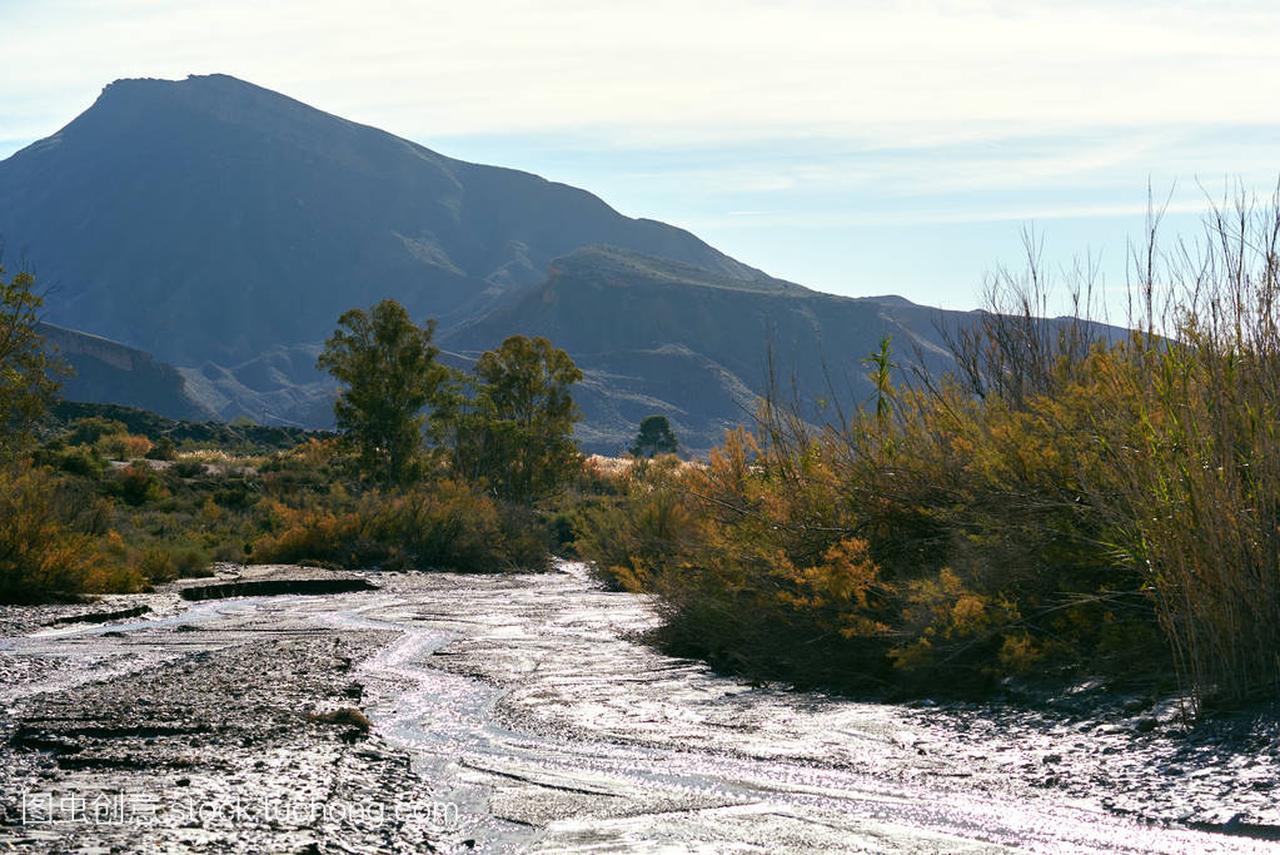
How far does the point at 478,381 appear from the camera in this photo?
44.8 metres

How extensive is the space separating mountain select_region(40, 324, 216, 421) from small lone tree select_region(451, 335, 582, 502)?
129494mm

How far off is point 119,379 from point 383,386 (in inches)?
5505

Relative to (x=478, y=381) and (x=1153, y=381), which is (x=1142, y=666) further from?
(x=478, y=381)

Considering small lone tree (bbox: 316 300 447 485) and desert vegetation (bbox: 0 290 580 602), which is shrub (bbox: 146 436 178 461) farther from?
small lone tree (bbox: 316 300 447 485)

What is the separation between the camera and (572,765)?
8195 mm

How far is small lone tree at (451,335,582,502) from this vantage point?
40.7 m

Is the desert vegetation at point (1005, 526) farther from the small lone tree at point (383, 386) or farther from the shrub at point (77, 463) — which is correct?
the shrub at point (77, 463)

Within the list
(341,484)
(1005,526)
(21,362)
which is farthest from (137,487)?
(1005,526)

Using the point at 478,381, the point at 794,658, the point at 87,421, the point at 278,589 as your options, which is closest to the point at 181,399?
the point at 87,421

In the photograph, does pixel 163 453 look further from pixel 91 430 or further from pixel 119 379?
pixel 119 379

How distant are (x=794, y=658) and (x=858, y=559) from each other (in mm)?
934

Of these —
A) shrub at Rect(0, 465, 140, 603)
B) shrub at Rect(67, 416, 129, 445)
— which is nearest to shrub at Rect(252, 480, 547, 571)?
shrub at Rect(0, 465, 140, 603)

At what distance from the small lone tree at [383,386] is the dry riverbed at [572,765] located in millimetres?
24127

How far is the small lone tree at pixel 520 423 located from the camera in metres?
40.7
